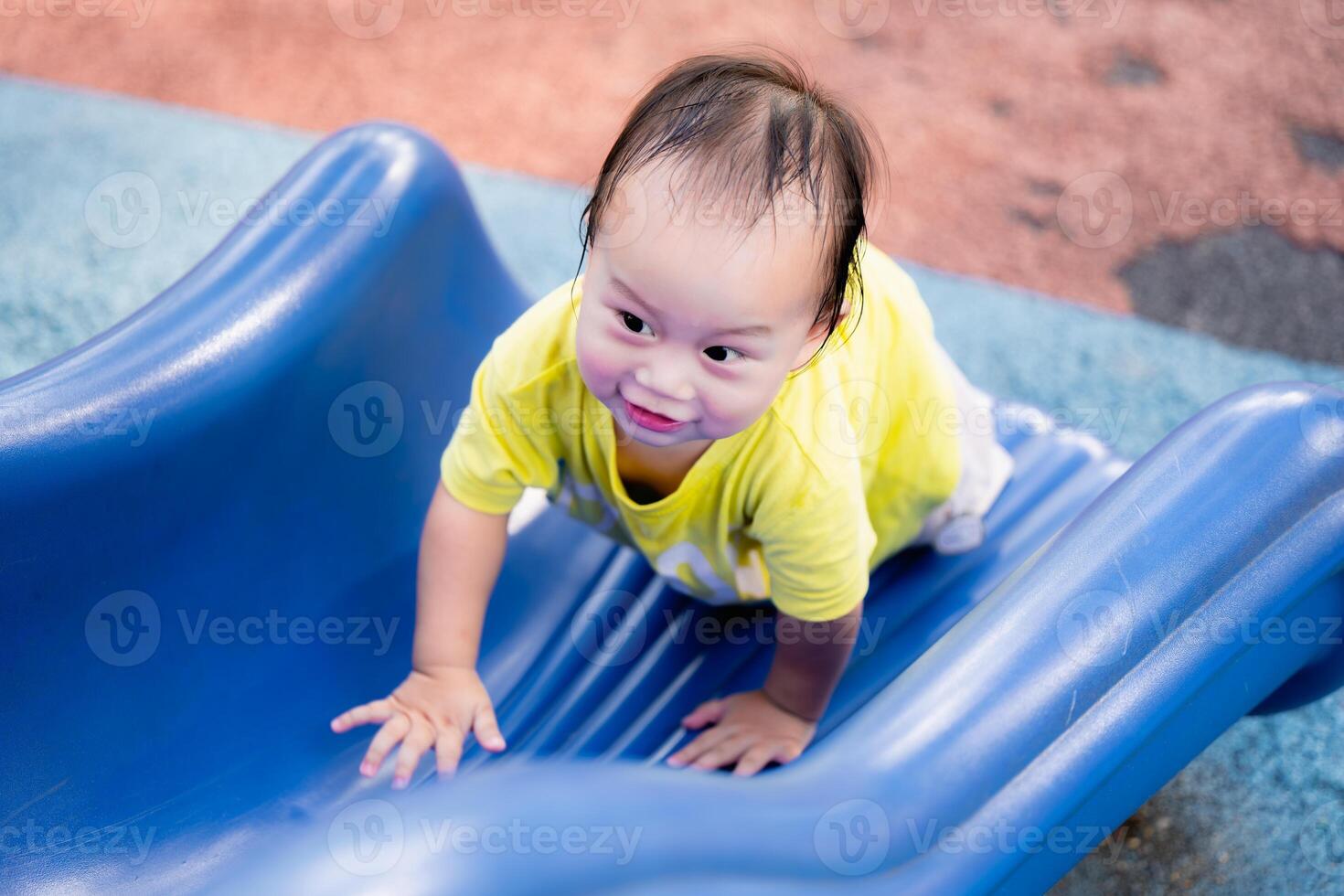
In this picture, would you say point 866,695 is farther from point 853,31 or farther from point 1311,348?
point 853,31

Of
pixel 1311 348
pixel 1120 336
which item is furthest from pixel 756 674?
pixel 1311 348

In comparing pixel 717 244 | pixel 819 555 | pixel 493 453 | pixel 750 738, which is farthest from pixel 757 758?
pixel 717 244

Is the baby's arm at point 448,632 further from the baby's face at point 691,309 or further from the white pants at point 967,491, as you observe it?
the white pants at point 967,491

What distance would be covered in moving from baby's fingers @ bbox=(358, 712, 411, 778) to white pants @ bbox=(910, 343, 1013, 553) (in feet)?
1.39

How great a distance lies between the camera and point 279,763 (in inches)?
33.0

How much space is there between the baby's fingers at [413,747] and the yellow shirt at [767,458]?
0.14m

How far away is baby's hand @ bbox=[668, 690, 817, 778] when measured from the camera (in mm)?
802

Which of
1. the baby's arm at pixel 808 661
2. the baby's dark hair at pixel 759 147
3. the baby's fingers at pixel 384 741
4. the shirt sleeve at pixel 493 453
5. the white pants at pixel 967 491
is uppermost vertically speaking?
the baby's dark hair at pixel 759 147

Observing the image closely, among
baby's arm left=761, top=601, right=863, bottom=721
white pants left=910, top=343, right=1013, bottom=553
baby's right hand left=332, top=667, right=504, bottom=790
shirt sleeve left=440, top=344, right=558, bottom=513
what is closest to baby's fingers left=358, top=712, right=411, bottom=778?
baby's right hand left=332, top=667, right=504, bottom=790

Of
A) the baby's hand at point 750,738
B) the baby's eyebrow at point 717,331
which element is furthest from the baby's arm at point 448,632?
the baby's eyebrow at point 717,331

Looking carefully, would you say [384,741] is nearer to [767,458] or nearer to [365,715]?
[365,715]

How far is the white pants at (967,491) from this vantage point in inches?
37.3

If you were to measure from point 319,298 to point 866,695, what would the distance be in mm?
486

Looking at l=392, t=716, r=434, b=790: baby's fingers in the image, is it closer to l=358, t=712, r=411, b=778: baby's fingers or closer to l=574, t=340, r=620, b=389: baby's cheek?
l=358, t=712, r=411, b=778: baby's fingers
